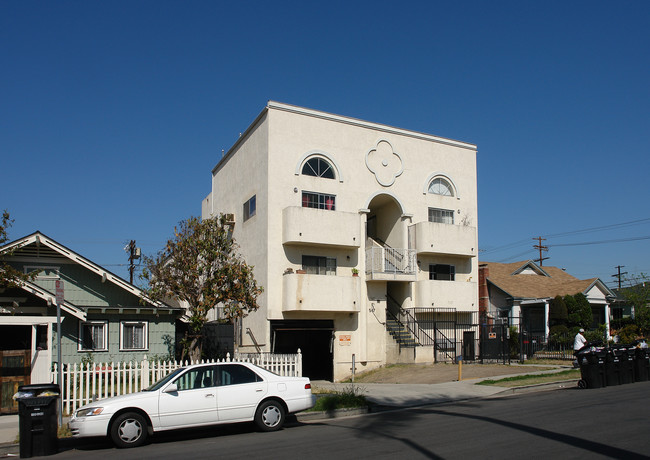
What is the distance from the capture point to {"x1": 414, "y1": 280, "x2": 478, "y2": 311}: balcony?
29.2m

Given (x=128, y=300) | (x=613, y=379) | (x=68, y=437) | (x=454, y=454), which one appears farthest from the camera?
(x=128, y=300)

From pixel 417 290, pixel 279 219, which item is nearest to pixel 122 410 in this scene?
pixel 279 219

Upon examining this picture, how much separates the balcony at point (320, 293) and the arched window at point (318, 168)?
4881mm

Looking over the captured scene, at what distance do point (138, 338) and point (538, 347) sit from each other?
74.1 ft

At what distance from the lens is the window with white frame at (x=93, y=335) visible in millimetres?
20875

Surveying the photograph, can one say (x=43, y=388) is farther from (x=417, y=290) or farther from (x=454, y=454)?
(x=417, y=290)

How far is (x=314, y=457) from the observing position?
939 centimetres

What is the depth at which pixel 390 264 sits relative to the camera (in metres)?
28.6

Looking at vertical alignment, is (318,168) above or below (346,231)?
above

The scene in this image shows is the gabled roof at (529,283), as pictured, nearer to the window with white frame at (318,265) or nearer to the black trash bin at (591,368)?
the window with white frame at (318,265)

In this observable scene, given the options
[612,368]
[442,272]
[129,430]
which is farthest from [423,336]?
[129,430]

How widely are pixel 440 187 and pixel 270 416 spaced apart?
21.1 m

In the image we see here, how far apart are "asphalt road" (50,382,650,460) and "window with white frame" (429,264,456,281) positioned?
15.9 metres

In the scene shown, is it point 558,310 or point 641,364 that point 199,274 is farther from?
point 558,310
